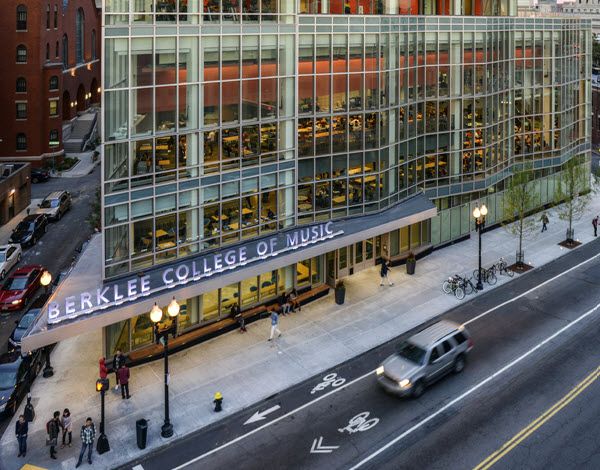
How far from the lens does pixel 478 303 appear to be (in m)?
33.1

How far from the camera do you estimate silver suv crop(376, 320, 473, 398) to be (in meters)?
23.0

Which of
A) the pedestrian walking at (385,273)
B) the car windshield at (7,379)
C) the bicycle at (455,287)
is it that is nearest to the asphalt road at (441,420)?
the bicycle at (455,287)

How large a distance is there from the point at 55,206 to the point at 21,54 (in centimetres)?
2541

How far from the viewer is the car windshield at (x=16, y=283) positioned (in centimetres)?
3372

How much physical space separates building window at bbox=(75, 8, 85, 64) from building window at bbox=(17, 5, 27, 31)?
69.5ft

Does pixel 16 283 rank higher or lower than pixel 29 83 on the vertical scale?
lower

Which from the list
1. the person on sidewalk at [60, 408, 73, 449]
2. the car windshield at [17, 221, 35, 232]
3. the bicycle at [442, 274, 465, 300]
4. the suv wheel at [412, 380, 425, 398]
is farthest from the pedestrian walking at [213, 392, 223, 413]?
the car windshield at [17, 221, 35, 232]

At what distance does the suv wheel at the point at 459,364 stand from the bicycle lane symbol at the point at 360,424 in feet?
15.9

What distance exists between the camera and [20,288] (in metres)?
33.6

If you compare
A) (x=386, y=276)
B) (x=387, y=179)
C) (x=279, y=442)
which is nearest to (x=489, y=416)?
(x=279, y=442)

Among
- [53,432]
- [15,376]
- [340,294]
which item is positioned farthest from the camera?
[340,294]

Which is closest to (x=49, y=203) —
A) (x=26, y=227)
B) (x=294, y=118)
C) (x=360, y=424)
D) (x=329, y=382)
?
(x=26, y=227)

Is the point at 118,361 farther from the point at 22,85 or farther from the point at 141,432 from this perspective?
the point at 22,85

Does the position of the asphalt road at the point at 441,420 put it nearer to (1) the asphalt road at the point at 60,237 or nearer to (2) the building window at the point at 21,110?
(1) the asphalt road at the point at 60,237
